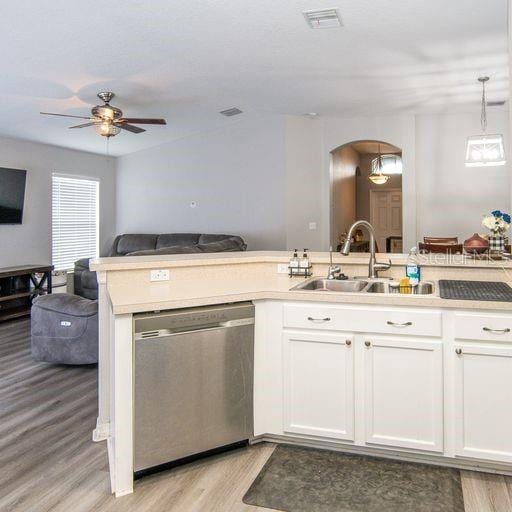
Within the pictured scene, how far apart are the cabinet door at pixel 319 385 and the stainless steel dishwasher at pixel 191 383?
218 mm

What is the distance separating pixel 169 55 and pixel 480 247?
10.5ft

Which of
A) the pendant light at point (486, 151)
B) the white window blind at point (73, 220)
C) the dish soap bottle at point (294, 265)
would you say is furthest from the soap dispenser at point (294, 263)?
the white window blind at point (73, 220)

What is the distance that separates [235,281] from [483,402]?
1474 millimetres

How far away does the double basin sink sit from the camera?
2.75m

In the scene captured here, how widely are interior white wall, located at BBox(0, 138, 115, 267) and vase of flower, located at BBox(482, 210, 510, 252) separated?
20.1 feet

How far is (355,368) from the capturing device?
2389 mm

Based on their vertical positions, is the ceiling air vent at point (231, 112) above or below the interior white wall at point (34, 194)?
above

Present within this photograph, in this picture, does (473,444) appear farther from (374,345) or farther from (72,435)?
(72,435)

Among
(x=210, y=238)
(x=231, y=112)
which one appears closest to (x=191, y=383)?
(x=210, y=238)

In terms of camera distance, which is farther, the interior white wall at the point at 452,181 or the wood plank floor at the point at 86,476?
the interior white wall at the point at 452,181

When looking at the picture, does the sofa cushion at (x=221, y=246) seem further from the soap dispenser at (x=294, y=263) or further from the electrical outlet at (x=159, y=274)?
the electrical outlet at (x=159, y=274)

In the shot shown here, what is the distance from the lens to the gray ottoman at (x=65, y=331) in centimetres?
394

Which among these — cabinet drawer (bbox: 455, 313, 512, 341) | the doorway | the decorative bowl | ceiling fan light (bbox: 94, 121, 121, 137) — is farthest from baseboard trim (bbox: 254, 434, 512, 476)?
the doorway

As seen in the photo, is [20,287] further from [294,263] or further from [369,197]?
[369,197]
